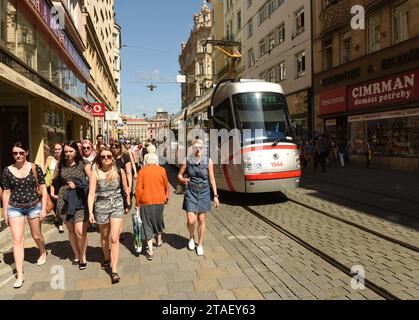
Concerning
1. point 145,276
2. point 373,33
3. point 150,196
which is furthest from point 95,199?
A: point 373,33

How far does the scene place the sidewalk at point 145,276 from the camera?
425 centimetres

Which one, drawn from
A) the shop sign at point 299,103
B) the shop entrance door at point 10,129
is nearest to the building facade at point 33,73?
the shop entrance door at point 10,129

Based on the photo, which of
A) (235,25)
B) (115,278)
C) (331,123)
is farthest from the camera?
(235,25)

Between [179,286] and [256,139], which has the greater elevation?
[256,139]

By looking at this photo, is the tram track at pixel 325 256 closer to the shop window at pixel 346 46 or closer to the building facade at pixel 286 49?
the building facade at pixel 286 49

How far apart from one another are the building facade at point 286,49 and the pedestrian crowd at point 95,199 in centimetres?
1583

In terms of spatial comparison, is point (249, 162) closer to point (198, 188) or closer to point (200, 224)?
point (198, 188)

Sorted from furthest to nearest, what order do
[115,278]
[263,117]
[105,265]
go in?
1. [263,117]
2. [105,265]
3. [115,278]

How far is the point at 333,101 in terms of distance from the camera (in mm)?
22188

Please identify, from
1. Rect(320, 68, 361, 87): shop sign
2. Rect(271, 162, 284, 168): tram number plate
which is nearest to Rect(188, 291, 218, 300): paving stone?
Rect(271, 162, 284, 168): tram number plate

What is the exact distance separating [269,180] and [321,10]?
18.1 m

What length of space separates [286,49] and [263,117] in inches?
834

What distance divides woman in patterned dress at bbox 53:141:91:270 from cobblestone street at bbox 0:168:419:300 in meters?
0.31

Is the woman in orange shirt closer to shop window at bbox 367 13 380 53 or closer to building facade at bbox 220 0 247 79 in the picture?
shop window at bbox 367 13 380 53
